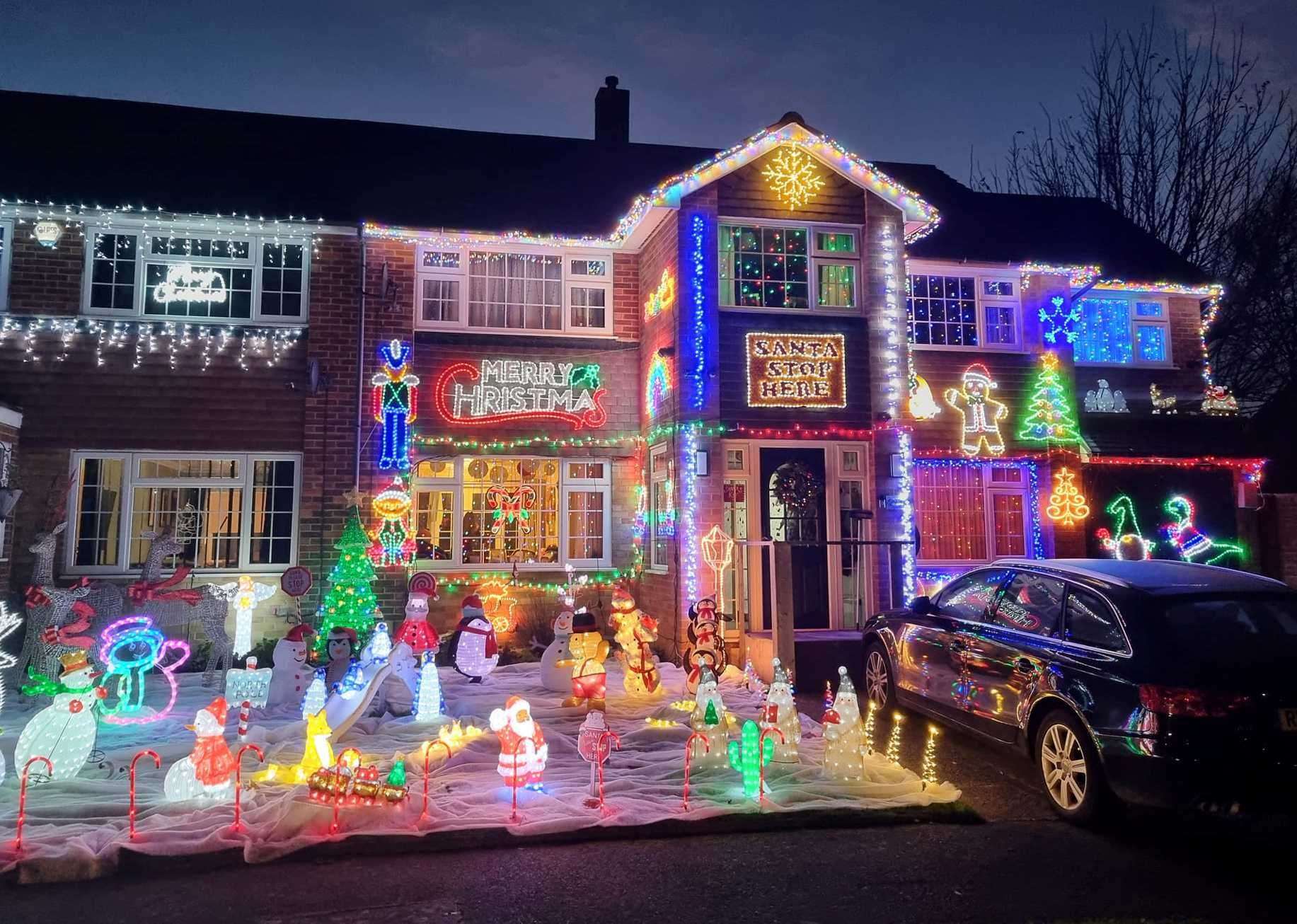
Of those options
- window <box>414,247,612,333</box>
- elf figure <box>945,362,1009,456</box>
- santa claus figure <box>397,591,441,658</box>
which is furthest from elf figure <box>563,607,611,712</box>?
elf figure <box>945,362,1009,456</box>

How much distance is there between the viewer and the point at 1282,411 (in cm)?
2194

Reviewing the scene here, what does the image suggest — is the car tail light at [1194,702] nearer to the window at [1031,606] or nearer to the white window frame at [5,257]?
the window at [1031,606]

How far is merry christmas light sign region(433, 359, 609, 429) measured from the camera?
12195mm

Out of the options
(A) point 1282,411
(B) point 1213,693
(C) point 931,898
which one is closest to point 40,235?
(C) point 931,898

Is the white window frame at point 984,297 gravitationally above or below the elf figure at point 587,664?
above

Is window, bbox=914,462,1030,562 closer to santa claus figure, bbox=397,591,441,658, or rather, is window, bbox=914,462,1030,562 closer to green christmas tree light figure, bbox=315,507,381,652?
santa claus figure, bbox=397,591,441,658

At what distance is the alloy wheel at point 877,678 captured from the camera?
8.15 meters

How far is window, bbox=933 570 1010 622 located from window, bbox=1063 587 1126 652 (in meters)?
0.96

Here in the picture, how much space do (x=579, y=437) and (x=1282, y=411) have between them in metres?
20.1

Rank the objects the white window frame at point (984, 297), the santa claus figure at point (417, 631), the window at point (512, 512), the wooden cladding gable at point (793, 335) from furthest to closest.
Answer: the white window frame at point (984, 297) → the window at point (512, 512) → the wooden cladding gable at point (793, 335) → the santa claus figure at point (417, 631)

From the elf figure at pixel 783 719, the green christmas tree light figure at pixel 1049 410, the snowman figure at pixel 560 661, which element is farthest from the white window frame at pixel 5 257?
the green christmas tree light figure at pixel 1049 410

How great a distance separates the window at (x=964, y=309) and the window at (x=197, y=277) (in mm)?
9424

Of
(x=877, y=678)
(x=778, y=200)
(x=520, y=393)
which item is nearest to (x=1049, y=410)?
(x=778, y=200)

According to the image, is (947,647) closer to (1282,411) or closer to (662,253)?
(662,253)
